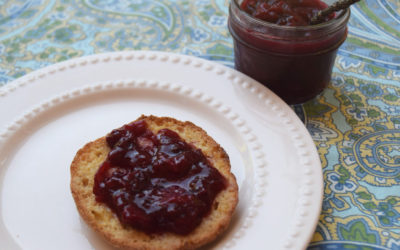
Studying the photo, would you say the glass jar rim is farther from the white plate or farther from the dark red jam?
the dark red jam

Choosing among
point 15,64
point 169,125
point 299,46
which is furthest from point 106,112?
point 299,46

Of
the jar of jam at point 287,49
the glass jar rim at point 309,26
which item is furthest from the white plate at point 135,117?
the glass jar rim at point 309,26

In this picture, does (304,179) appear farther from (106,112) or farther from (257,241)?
(106,112)

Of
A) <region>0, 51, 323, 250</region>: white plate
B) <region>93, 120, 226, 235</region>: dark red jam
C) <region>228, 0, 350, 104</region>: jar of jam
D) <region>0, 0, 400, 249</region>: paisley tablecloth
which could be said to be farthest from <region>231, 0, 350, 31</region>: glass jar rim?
<region>93, 120, 226, 235</region>: dark red jam

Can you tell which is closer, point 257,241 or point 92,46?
point 257,241

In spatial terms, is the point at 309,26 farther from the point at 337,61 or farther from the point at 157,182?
the point at 157,182

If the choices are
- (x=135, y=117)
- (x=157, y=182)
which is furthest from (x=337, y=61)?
(x=157, y=182)

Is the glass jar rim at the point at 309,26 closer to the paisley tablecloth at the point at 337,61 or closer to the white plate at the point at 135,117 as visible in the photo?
the white plate at the point at 135,117
